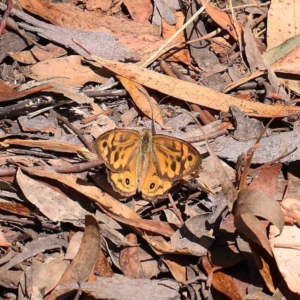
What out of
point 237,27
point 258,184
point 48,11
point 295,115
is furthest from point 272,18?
point 48,11

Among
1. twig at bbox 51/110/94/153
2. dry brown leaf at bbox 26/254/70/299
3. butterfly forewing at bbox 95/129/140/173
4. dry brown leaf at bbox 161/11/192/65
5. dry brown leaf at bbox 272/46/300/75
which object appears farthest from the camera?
dry brown leaf at bbox 161/11/192/65

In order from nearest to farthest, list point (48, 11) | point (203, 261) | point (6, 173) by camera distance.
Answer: point (203, 261), point (6, 173), point (48, 11)

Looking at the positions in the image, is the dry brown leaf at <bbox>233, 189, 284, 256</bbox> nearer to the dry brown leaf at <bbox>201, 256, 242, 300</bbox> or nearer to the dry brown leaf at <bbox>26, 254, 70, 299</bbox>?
the dry brown leaf at <bbox>201, 256, 242, 300</bbox>

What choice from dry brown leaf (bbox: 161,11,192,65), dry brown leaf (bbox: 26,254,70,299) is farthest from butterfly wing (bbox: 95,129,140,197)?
dry brown leaf (bbox: 161,11,192,65)

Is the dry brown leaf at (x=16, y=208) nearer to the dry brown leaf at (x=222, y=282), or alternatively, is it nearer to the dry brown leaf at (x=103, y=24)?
the dry brown leaf at (x=222, y=282)

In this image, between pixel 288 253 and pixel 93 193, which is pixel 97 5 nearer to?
pixel 93 193

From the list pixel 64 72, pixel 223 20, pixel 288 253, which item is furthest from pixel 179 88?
pixel 288 253

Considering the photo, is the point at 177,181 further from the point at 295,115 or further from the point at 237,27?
the point at 237,27
